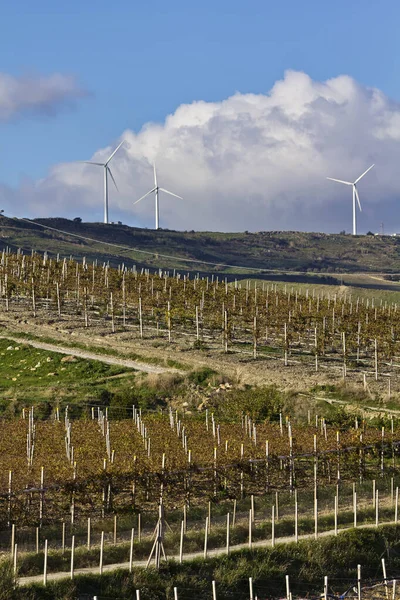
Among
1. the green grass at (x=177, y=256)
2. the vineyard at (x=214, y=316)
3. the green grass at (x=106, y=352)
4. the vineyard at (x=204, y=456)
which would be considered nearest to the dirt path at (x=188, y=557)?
the vineyard at (x=204, y=456)

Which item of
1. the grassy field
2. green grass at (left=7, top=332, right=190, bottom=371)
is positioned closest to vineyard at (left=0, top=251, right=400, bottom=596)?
the grassy field

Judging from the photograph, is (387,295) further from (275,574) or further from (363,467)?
(275,574)

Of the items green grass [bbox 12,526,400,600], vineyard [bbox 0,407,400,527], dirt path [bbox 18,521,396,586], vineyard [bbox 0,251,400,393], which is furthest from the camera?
vineyard [bbox 0,251,400,393]

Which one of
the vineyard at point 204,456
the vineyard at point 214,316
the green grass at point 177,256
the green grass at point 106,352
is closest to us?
the vineyard at point 204,456

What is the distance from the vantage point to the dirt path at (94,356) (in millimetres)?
61656

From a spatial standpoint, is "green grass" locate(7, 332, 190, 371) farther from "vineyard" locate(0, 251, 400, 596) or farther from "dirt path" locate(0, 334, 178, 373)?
"vineyard" locate(0, 251, 400, 596)

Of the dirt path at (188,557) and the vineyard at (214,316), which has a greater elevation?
the vineyard at (214,316)

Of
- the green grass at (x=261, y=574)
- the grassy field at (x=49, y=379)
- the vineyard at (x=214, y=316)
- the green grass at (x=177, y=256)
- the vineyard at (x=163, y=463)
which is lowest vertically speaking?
the green grass at (x=261, y=574)

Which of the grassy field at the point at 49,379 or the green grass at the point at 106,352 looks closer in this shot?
the grassy field at the point at 49,379

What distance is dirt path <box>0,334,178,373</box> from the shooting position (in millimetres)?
61656

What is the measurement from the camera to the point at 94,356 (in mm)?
64938

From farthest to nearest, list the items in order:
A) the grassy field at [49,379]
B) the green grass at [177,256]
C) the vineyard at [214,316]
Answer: the green grass at [177,256] → the vineyard at [214,316] → the grassy field at [49,379]

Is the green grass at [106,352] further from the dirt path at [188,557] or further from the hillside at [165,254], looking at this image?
the hillside at [165,254]

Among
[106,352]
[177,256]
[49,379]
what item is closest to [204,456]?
[49,379]
